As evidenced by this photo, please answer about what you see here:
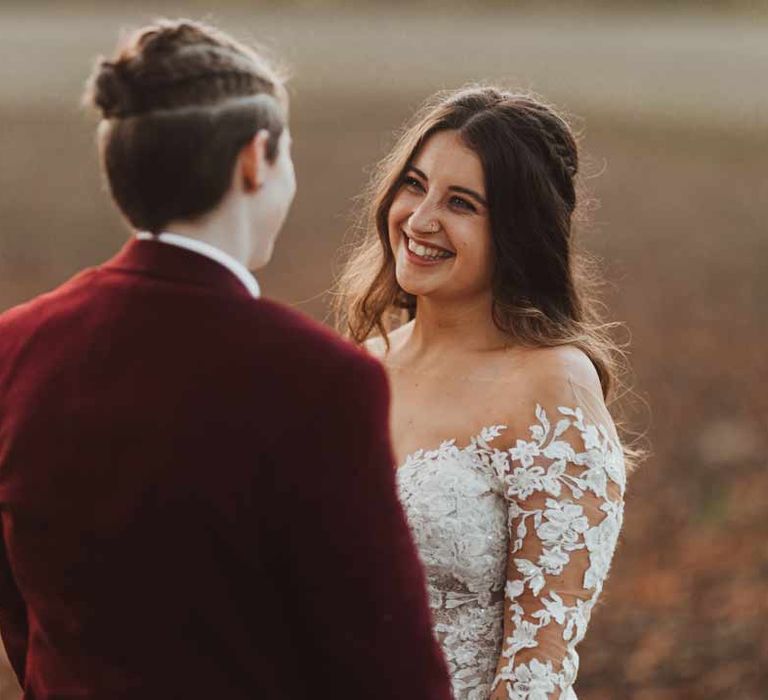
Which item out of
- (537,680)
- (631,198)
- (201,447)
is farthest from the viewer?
(631,198)

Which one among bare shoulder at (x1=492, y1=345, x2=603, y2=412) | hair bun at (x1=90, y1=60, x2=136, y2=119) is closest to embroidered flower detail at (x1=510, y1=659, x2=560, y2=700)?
bare shoulder at (x1=492, y1=345, x2=603, y2=412)

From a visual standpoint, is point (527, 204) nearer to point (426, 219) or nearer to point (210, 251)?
point (426, 219)

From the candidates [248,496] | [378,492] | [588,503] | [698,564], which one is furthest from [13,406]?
[698,564]

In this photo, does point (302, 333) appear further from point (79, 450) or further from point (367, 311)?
point (367, 311)

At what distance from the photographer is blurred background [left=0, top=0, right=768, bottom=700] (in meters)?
6.88

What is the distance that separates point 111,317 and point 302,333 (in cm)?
27

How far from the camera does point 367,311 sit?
3459mm

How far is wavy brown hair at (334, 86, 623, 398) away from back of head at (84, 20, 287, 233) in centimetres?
129

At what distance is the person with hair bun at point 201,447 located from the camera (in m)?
1.63

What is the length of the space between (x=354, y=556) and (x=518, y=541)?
117cm

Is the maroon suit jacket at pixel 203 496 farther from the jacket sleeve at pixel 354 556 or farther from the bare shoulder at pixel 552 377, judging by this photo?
the bare shoulder at pixel 552 377

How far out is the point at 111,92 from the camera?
172cm

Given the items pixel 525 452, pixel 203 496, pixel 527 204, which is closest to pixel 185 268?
pixel 203 496

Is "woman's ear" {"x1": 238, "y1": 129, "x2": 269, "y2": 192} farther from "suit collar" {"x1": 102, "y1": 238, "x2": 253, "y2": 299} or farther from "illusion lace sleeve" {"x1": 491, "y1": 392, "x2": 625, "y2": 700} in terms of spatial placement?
"illusion lace sleeve" {"x1": 491, "y1": 392, "x2": 625, "y2": 700}
